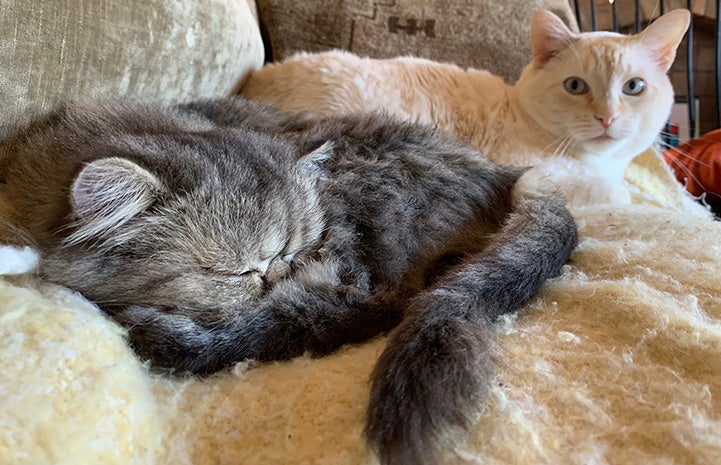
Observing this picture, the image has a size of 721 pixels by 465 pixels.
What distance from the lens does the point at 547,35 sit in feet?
6.23

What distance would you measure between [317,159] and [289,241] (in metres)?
0.20

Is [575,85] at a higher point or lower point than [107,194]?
lower

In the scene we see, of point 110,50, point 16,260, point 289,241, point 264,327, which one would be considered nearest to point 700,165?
point 289,241

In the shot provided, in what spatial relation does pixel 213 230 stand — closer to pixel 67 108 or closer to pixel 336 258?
pixel 336 258

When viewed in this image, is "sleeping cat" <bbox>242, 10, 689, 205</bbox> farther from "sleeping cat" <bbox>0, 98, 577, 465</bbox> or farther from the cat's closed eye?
the cat's closed eye

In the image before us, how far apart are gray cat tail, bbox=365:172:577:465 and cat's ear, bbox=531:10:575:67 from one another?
3.24 ft

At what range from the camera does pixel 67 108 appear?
1198 millimetres

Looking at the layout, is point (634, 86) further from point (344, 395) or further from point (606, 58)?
point (344, 395)

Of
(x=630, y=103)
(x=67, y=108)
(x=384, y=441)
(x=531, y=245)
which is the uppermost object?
(x=67, y=108)

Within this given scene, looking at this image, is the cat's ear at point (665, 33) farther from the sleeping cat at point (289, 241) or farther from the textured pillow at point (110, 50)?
the textured pillow at point (110, 50)

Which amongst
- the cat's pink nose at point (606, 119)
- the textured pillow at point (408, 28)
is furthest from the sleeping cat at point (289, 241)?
the textured pillow at point (408, 28)

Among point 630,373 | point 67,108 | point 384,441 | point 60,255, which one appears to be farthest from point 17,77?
point 630,373

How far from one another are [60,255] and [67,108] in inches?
15.4

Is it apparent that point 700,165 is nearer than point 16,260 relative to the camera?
No
